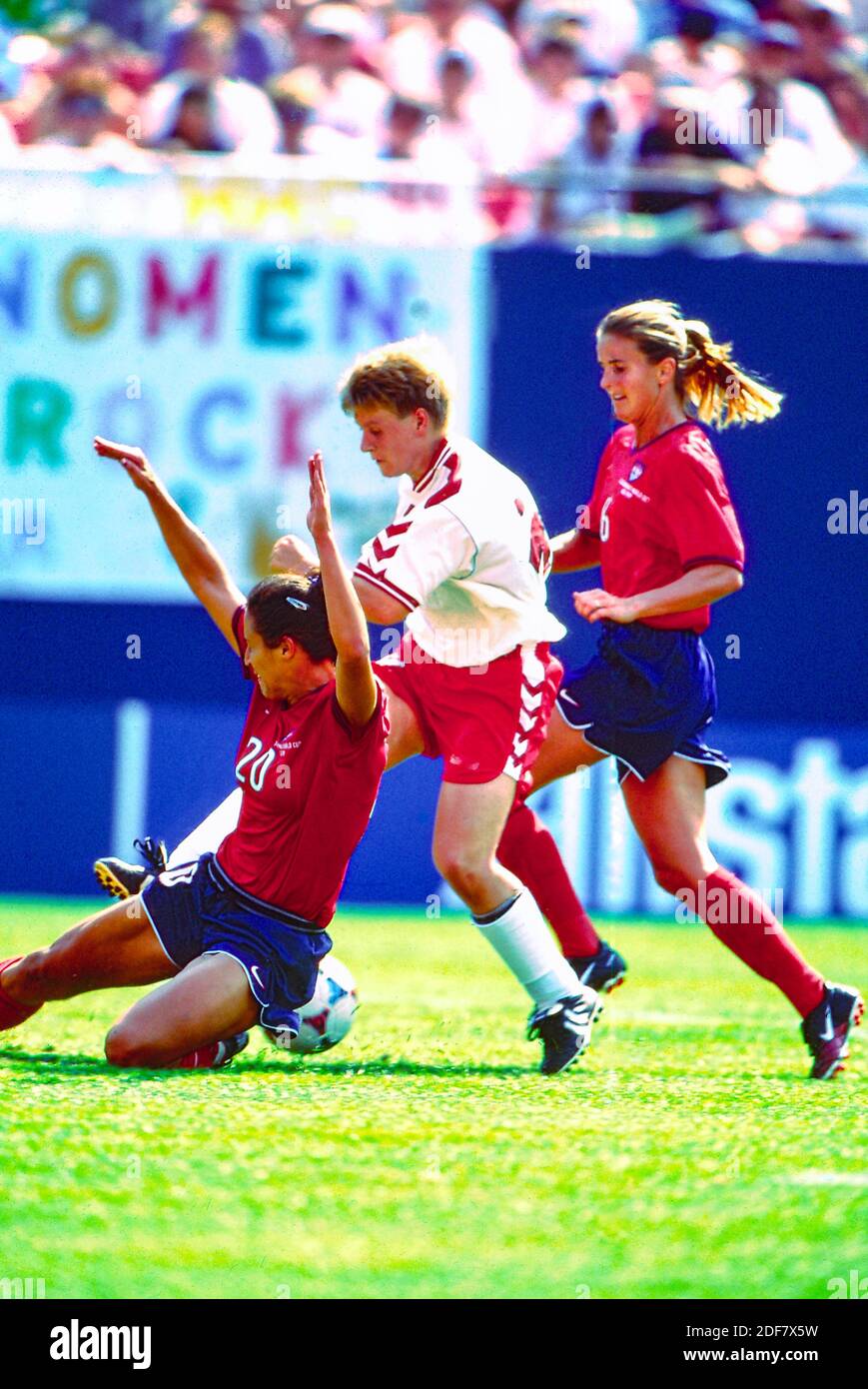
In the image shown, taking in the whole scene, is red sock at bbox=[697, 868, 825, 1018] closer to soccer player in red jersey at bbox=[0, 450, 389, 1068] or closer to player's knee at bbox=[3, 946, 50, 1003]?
soccer player in red jersey at bbox=[0, 450, 389, 1068]

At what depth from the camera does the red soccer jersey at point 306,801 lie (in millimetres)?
4254

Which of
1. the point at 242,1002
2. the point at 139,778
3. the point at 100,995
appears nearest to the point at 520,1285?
the point at 242,1002

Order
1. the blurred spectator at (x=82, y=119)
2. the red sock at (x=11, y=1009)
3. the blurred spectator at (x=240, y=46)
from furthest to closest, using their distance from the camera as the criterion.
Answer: the blurred spectator at (x=240, y=46), the blurred spectator at (x=82, y=119), the red sock at (x=11, y=1009)

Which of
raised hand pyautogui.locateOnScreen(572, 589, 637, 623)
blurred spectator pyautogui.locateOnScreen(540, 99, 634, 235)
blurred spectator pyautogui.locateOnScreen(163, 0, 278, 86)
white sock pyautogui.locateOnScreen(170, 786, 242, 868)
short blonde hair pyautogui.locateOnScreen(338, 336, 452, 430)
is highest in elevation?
blurred spectator pyautogui.locateOnScreen(163, 0, 278, 86)

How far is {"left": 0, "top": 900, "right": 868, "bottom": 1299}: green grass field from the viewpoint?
2.75 metres

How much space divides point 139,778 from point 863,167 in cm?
520

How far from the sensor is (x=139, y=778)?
9258 mm

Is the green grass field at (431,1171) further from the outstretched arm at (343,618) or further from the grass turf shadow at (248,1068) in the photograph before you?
the outstretched arm at (343,618)

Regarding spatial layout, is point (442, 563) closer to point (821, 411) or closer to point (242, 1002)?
point (242, 1002)

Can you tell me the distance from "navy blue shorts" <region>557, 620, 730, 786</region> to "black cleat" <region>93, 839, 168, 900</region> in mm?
1114

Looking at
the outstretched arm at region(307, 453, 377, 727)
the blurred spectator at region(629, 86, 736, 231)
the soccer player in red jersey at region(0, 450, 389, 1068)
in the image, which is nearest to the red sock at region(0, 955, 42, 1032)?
the soccer player in red jersey at region(0, 450, 389, 1068)

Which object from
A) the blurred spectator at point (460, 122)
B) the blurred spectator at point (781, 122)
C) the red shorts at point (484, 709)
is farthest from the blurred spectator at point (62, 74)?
the red shorts at point (484, 709)

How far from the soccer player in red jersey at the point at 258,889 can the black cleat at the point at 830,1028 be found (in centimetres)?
123

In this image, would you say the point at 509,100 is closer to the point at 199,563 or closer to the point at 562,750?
A: the point at 562,750
